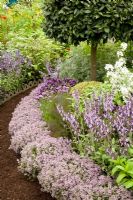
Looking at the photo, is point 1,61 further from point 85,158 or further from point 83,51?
point 85,158

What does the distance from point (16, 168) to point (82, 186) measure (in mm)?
1505

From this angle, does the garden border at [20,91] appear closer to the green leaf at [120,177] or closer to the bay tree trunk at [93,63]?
the bay tree trunk at [93,63]

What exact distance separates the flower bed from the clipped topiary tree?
1.70m

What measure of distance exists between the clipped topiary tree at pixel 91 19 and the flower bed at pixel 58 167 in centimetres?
170

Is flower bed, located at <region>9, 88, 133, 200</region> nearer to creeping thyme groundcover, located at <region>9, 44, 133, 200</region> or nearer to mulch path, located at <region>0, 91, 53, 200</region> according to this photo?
creeping thyme groundcover, located at <region>9, 44, 133, 200</region>

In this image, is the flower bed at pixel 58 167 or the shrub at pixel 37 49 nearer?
the flower bed at pixel 58 167

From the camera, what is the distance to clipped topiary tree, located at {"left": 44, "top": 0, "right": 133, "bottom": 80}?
7.20 m

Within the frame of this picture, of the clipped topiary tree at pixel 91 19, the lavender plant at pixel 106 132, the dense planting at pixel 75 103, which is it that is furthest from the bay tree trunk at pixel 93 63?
the lavender plant at pixel 106 132

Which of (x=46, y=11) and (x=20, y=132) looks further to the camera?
(x=46, y=11)

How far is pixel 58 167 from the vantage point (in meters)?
4.95

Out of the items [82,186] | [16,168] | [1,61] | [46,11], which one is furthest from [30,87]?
[82,186]

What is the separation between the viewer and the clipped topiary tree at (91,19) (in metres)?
7.20

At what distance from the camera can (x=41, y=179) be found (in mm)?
5043

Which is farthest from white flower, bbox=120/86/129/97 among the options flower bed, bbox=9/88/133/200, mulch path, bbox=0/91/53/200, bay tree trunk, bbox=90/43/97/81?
bay tree trunk, bbox=90/43/97/81
